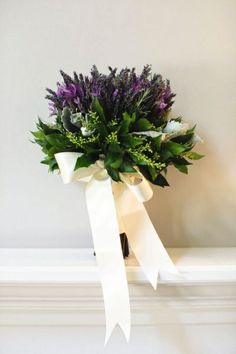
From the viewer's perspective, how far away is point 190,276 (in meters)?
0.73

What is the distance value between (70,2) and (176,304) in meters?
0.87

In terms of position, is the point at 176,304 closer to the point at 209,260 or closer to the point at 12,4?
the point at 209,260

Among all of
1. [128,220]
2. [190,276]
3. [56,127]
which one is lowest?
[190,276]

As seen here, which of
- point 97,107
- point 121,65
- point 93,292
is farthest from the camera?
point 121,65

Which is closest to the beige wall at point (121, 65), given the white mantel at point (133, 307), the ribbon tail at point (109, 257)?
the white mantel at point (133, 307)

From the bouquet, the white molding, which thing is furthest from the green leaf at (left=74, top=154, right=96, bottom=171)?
the white molding

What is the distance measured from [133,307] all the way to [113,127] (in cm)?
43

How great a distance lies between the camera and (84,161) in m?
0.69

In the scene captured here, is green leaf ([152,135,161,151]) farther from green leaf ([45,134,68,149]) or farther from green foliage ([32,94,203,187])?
green leaf ([45,134,68,149])

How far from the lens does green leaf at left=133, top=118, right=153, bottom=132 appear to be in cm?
69

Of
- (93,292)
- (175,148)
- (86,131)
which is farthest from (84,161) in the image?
(93,292)

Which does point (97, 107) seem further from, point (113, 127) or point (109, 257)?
point (109, 257)

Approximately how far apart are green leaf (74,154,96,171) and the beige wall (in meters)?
0.24

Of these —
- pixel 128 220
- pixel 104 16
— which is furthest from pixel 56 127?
pixel 104 16
